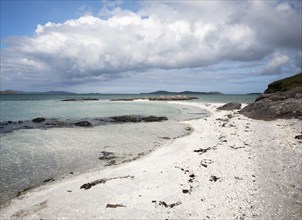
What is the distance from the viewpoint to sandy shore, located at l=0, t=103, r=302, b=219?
30.7 feet

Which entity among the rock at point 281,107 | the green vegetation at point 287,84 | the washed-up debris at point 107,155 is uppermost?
the green vegetation at point 287,84

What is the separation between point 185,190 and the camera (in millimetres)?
11016

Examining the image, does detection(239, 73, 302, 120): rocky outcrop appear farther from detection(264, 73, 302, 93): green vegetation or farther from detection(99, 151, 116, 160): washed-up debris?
detection(99, 151, 116, 160): washed-up debris

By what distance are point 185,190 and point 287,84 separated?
40021mm

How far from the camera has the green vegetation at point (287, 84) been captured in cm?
4053

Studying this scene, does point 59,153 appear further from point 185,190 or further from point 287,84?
point 287,84

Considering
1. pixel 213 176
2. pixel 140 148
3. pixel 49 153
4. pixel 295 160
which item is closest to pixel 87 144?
pixel 49 153

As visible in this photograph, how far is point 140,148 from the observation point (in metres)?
21.7

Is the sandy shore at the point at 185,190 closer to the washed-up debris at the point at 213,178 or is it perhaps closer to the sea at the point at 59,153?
the washed-up debris at the point at 213,178

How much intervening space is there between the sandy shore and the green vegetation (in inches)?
1106

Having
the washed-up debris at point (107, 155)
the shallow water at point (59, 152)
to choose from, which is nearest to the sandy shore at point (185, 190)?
the shallow water at point (59, 152)

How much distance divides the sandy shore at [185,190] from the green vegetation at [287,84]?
28090 mm

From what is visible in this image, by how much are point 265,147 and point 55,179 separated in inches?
600

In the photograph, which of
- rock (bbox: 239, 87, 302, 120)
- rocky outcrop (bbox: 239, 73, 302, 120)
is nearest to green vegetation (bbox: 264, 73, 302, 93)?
rocky outcrop (bbox: 239, 73, 302, 120)
